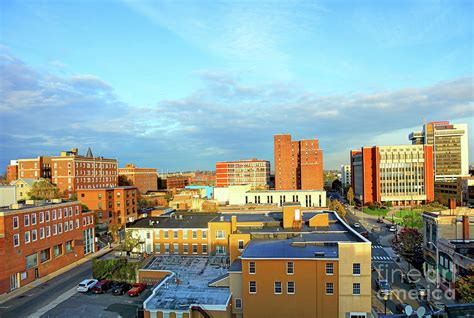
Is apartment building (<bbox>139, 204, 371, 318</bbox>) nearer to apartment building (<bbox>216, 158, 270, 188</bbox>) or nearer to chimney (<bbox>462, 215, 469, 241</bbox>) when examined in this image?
chimney (<bbox>462, 215, 469, 241</bbox>)

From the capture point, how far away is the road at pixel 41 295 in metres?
31.2

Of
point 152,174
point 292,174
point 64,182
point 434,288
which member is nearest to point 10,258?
point 434,288

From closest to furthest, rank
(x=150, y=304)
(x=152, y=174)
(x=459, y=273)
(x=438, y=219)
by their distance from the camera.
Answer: (x=150, y=304) < (x=459, y=273) < (x=438, y=219) < (x=152, y=174)

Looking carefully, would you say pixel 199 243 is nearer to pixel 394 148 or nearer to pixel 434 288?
pixel 434 288

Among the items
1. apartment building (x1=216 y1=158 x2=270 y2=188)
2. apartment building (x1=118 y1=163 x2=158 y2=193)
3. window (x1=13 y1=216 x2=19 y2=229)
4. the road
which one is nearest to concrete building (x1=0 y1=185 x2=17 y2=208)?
window (x1=13 y1=216 x2=19 y2=229)

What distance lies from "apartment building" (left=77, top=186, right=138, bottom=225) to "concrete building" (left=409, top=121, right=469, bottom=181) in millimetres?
127734

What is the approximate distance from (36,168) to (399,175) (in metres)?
115

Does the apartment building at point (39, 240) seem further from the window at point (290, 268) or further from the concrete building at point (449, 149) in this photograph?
the concrete building at point (449, 149)

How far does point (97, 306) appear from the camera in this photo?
32.1 meters

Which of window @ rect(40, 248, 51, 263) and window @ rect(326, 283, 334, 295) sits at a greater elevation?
window @ rect(326, 283, 334, 295)

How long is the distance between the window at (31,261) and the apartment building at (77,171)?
5368cm

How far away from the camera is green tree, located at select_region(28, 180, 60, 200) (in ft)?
250

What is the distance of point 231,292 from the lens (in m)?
28.2

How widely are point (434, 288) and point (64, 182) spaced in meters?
88.8
